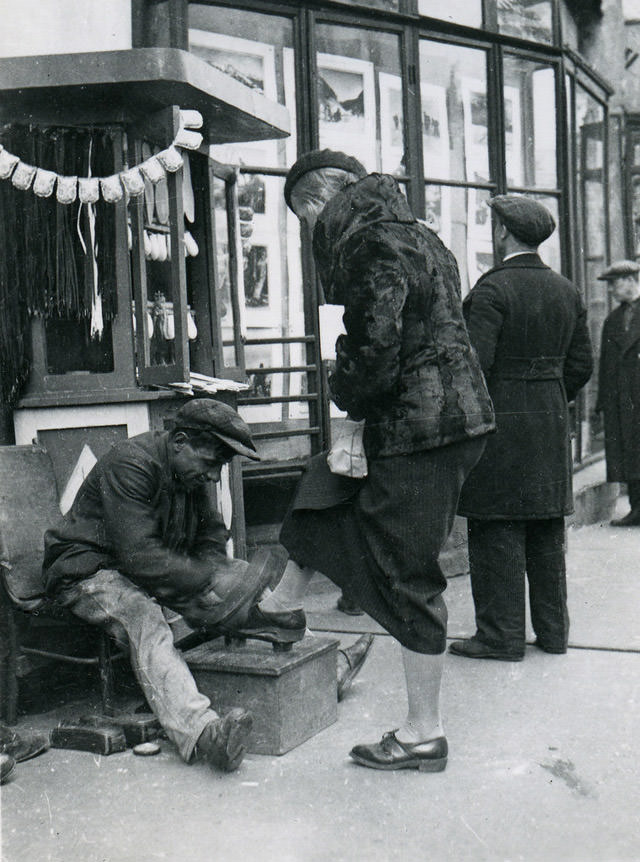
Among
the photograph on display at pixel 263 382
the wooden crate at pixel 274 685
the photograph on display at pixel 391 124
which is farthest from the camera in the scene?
the photograph on display at pixel 391 124

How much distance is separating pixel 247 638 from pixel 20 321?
5.79ft

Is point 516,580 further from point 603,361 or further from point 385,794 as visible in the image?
point 603,361

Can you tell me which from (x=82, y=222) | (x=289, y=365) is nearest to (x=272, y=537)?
(x=289, y=365)

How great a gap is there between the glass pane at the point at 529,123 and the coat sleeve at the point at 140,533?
16.7ft

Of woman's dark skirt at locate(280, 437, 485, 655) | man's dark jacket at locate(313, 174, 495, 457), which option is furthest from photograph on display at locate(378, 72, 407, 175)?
woman's dark skirt at locate(280, 437, 485, 655)

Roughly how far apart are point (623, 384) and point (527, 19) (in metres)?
2.84

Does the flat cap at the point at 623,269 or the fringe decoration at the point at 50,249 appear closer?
the fringe decoration at the point at 50,249

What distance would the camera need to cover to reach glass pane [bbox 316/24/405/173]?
6795 millimetres

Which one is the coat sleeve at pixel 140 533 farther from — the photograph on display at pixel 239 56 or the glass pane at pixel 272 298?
the photograph on display at pixel 239 56

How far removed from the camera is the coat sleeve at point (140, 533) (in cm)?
380

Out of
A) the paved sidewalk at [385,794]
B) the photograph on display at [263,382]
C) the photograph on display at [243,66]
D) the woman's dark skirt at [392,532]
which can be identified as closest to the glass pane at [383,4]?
the photograph on display at [243,66]

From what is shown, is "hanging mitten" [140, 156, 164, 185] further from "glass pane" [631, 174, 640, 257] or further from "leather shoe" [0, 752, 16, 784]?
"glass pane" [631, 174, 640, 257]

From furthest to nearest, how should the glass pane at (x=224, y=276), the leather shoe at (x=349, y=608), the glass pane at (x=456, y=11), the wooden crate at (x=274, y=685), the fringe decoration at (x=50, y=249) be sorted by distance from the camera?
the glass pane at (x=456, y=11), the leather shoe at (x=349, y=608), the glass pane at (x=224, y=276), the fringe decoration at (x=50, y=249), the wooden crate at (x=274, y=685)

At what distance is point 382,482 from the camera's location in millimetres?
3479
